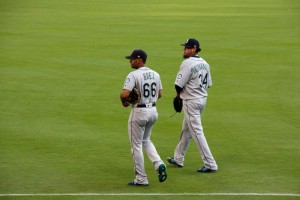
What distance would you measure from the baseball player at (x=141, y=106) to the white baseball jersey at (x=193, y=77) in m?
0.79

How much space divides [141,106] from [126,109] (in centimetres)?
Answer: 690

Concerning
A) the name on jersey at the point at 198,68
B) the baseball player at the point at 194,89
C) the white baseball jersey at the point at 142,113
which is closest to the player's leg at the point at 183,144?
the baseball player at the point at 194,89

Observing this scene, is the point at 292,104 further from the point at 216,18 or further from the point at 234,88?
the point at 216,18

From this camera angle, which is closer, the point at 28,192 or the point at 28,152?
the point at 28,192

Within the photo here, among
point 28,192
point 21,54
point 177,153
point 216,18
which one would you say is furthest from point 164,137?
point 216,18

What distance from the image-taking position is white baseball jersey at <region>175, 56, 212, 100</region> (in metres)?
13.2

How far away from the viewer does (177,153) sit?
546 inches

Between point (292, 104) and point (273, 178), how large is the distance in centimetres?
684

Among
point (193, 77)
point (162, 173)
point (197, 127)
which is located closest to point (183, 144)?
point (197, 127)

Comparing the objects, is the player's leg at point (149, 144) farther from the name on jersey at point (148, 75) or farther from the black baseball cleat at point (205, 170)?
the black baseball cleat at point (205, 170)

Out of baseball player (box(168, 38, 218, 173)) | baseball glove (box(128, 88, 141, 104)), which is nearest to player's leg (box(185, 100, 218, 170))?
baseball player (box(168, 38, 218, 173))

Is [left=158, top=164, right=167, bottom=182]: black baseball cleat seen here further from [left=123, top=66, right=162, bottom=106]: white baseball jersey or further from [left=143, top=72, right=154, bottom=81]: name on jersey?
[left=143, top=72, right=154, bottom=81]: name on jersey

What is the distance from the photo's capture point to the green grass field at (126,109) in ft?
43.0

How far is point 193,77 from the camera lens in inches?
522
